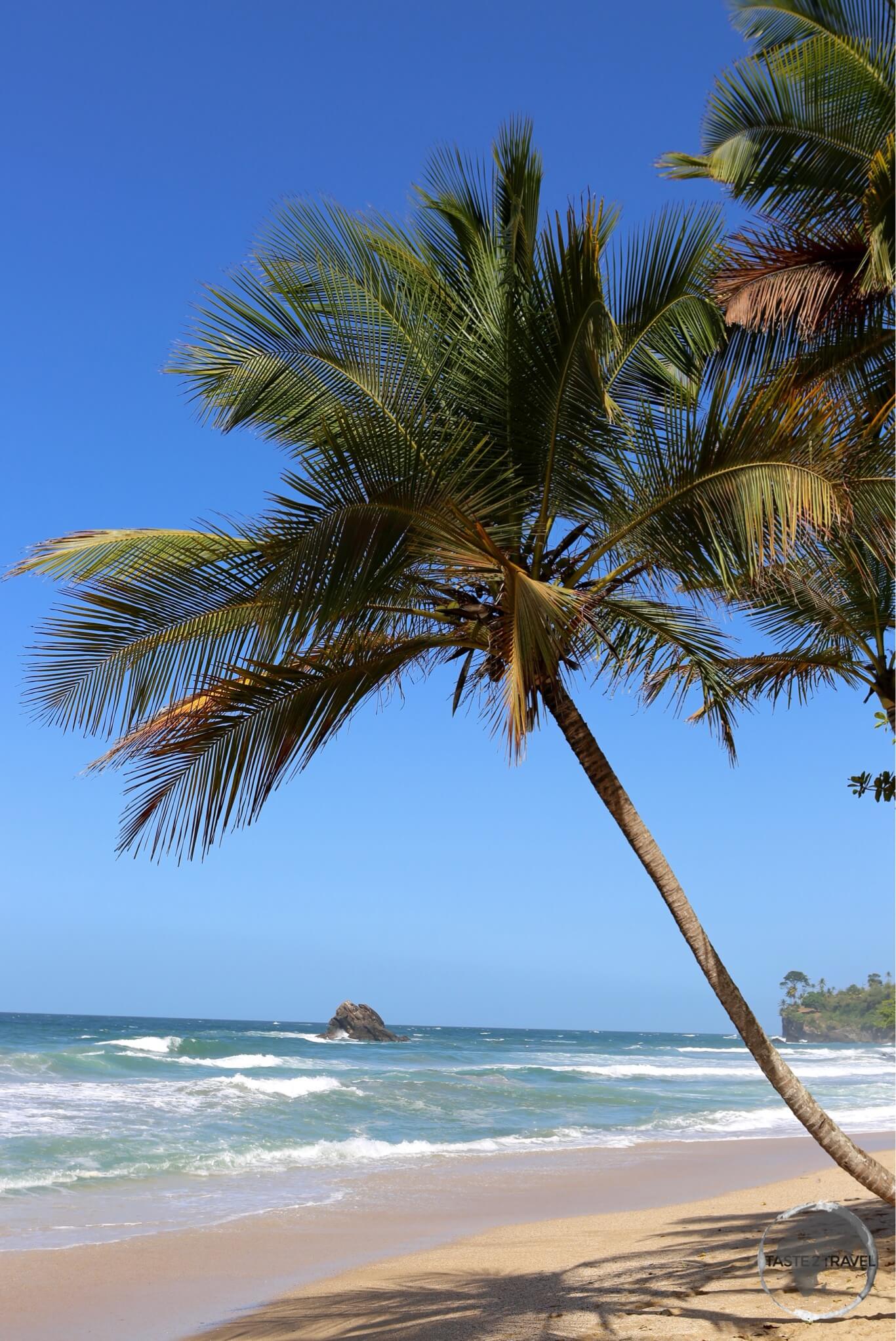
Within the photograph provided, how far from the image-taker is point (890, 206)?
5363 millimetres

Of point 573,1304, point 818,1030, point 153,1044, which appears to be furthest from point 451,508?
point 818,1030

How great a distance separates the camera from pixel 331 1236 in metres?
9.59

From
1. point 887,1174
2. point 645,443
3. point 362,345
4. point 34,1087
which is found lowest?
point 34,1087

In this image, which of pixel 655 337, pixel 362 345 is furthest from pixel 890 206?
pixel 362 345

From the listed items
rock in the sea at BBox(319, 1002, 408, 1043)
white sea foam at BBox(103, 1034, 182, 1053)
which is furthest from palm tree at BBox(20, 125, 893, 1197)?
rock in the sea at BBox(319, 1002, 408, 1043)

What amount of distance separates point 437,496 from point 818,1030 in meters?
110

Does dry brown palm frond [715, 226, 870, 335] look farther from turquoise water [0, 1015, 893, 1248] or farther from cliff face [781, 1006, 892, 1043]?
cliff face [781, 1006, 892, 1043]

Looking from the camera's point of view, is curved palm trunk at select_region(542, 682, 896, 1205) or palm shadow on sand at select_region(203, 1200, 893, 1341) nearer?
curved palm trunk at select_region(542, 682, 896, 1205)

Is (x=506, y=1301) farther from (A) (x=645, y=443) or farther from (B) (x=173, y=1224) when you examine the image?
(A) (x=645, y=443)

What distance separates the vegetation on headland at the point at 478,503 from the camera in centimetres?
446

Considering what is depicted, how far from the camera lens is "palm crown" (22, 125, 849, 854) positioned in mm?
4441

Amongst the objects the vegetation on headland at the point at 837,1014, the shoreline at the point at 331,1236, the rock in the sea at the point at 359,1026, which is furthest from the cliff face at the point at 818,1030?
the shoreline at the point at 331,1236

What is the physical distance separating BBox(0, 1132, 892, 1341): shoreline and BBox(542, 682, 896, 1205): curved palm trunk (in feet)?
7.94

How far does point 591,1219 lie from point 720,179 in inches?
354
